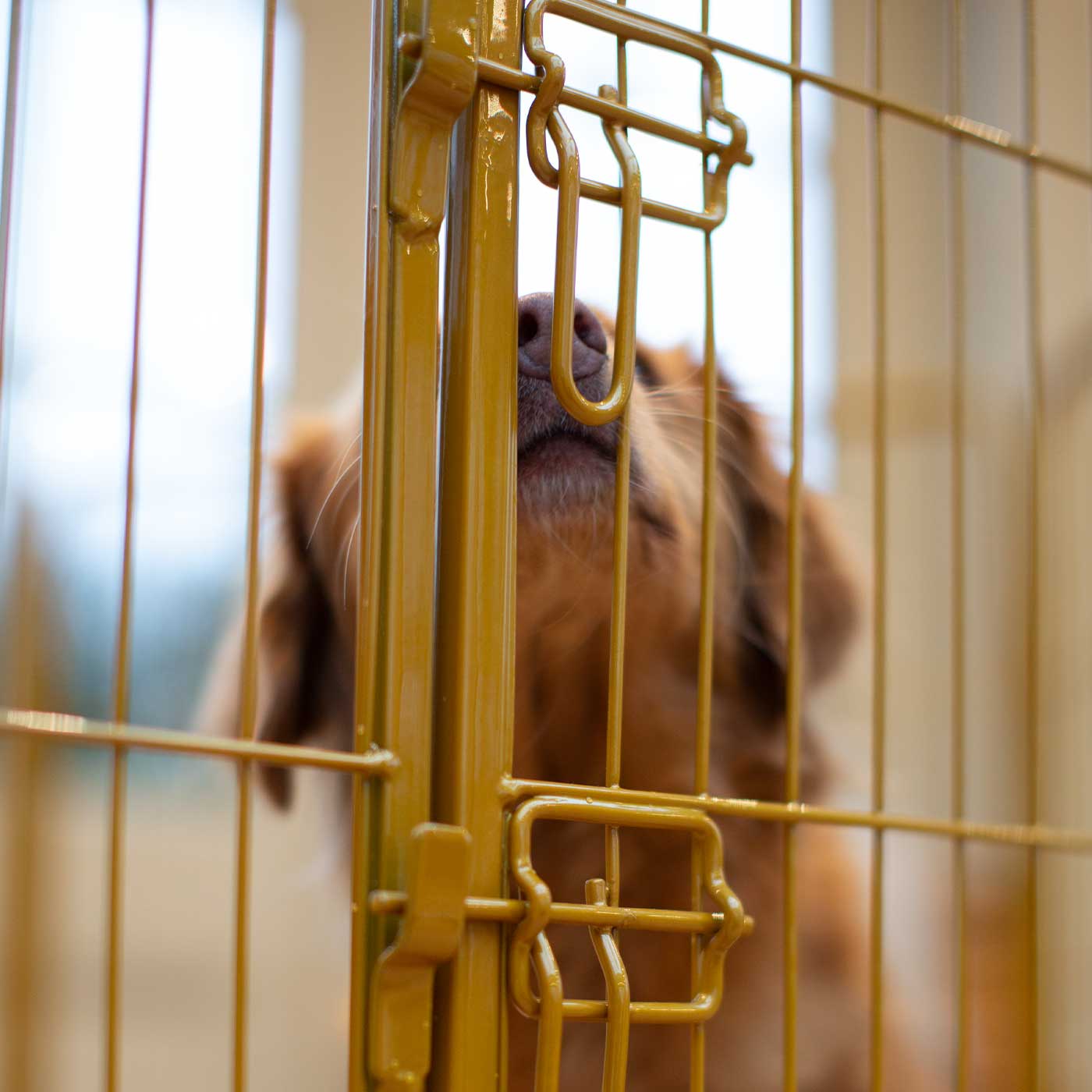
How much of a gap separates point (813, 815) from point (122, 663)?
0.36 m

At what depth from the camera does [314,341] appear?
3020 millimetres

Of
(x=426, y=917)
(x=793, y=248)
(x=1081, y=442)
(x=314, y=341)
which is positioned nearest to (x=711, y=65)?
(x=793, y=248)

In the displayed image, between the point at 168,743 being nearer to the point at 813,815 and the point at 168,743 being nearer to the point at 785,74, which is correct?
the point at 813,815

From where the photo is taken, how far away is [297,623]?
100cm

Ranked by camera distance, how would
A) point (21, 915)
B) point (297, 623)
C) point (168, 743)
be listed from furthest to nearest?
point (21, 915)
point (297, 623)
point (168, 743)

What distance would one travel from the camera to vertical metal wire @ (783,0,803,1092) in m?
0.70

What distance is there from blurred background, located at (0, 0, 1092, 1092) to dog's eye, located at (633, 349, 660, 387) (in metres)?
0.06

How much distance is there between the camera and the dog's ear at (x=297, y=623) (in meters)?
0.98

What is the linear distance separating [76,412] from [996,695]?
6.08ft

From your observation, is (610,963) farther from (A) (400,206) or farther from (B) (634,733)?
(B) (634,733)

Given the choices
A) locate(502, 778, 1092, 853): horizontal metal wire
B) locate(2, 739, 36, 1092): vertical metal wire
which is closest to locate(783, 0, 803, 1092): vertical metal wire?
locate(502, 778, 1092, 853): horizontal metal wire

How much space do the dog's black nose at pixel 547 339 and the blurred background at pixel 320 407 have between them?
1.09 ft

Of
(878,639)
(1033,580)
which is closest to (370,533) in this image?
(878,639)

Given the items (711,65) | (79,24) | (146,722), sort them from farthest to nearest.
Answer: (146,722) < (79,24) < (711,65)
